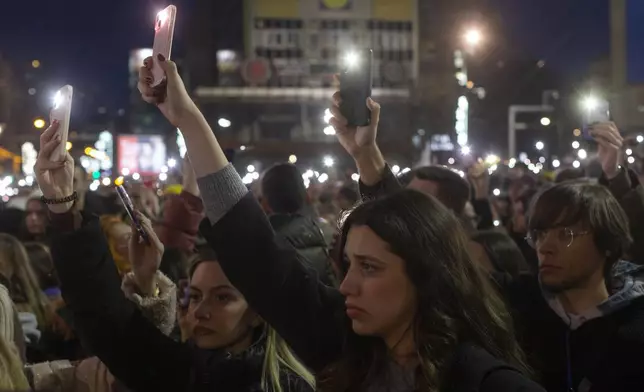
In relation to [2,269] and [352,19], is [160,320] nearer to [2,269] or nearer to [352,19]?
[2,269]

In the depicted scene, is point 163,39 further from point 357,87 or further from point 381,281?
point 381,281

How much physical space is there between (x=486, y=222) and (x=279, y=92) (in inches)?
2574

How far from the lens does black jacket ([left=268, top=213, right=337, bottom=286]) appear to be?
165 inches

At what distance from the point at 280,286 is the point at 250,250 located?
16 centimetres

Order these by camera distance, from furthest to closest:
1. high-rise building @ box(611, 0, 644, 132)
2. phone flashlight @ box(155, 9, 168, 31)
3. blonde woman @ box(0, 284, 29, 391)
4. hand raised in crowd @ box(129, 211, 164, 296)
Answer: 1. high-rise building @ box(611, 0, 644, 132)
2. hand raised in crowd @ box(129, 211, 164, 296)
3. blonde woman @ box(0, 284, 29, 391)
4. phone flashlight @ box(155, 9, 168, 31)

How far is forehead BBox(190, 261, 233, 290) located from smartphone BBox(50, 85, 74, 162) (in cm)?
71

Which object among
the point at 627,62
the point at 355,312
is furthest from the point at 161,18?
the point at 627,62

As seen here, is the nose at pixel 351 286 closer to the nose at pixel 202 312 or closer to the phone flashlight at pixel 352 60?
the nose at pixel 202 312

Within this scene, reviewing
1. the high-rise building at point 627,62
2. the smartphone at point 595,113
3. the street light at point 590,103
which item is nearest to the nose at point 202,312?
the smartphone at point 595,113

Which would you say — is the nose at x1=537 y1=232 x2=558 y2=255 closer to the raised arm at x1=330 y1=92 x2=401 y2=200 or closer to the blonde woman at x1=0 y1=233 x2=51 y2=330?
the raised arm at x1=330 y1=92 x2=401 y2=200

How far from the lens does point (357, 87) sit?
3.41m

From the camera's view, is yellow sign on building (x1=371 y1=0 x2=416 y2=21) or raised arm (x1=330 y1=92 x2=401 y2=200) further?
yellow sign on building (x1=371 y1=0 x2=416 y2=21)

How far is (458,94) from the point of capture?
17.0 meters

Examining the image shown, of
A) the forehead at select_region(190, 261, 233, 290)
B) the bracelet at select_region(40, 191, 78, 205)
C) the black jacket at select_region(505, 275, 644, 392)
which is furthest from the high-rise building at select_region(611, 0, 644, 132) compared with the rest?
the bracelet at select_region(40, 191, 78, 205)
